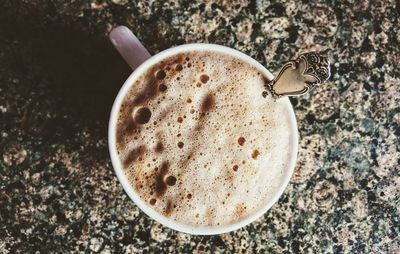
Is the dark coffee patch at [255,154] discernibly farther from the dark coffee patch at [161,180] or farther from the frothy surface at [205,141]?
the dark coffee patch at [161,180]

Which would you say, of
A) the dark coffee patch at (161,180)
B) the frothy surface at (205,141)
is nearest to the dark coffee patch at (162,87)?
the frothy surface at (205,141)

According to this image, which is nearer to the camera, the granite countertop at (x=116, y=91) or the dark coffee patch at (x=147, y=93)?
the dark coffee patch at (x=147, y=93)

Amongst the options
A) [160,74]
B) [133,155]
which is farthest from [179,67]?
[133,155]

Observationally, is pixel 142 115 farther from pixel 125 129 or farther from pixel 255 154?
pixel 255 154

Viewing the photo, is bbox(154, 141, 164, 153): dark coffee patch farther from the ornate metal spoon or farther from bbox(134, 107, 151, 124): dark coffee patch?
the ornate metal spoon

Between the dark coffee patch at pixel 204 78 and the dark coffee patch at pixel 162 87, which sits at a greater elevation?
the dark coffee patch at pixel 162 87

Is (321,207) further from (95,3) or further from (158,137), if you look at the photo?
(95,3)
